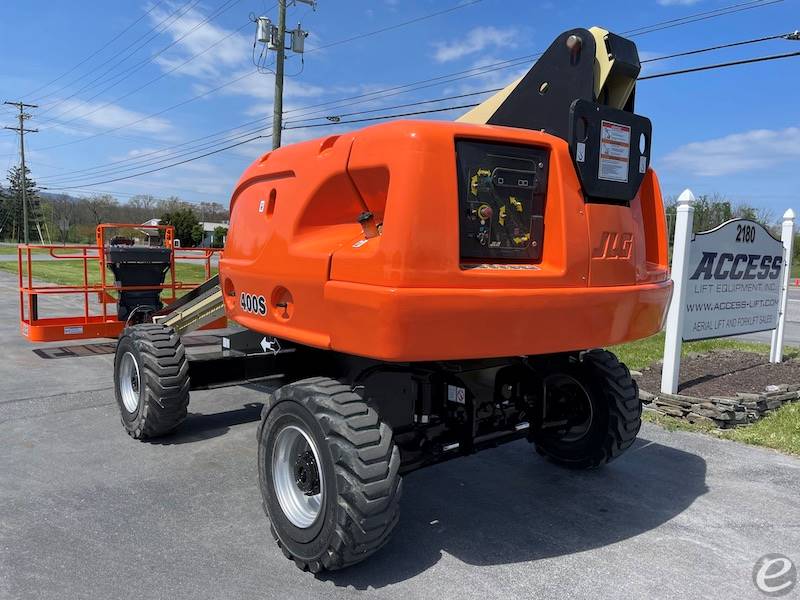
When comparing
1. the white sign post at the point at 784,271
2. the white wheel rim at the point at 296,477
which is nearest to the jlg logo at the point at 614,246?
the white wheel rim at the point at 296,477

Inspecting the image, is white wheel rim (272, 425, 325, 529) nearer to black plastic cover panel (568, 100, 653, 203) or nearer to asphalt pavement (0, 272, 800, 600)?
asphalt pavement (0, 272, 800, 600)

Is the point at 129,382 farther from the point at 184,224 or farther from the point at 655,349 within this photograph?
the point at 184,224

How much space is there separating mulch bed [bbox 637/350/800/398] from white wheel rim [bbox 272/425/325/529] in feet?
15.0

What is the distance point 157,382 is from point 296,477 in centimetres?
203

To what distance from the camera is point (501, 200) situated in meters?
3.10

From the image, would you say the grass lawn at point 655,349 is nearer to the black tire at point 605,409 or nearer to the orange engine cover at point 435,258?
the black tire at point 605,409

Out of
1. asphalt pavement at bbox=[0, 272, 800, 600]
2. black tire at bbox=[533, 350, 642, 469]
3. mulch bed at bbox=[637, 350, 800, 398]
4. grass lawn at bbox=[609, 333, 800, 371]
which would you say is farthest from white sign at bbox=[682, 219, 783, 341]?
black tire at bbox=[533, 350, 642, 469]

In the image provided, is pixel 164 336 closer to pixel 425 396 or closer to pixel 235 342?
pixel 235 342

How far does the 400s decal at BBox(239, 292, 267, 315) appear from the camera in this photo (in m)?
3.80

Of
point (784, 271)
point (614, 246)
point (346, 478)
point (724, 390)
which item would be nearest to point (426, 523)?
point (346, 478)

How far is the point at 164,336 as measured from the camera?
5.28 m

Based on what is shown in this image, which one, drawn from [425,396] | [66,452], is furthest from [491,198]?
[66,452]

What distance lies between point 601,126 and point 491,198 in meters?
0.75

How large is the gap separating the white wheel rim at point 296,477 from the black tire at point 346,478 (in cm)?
14
